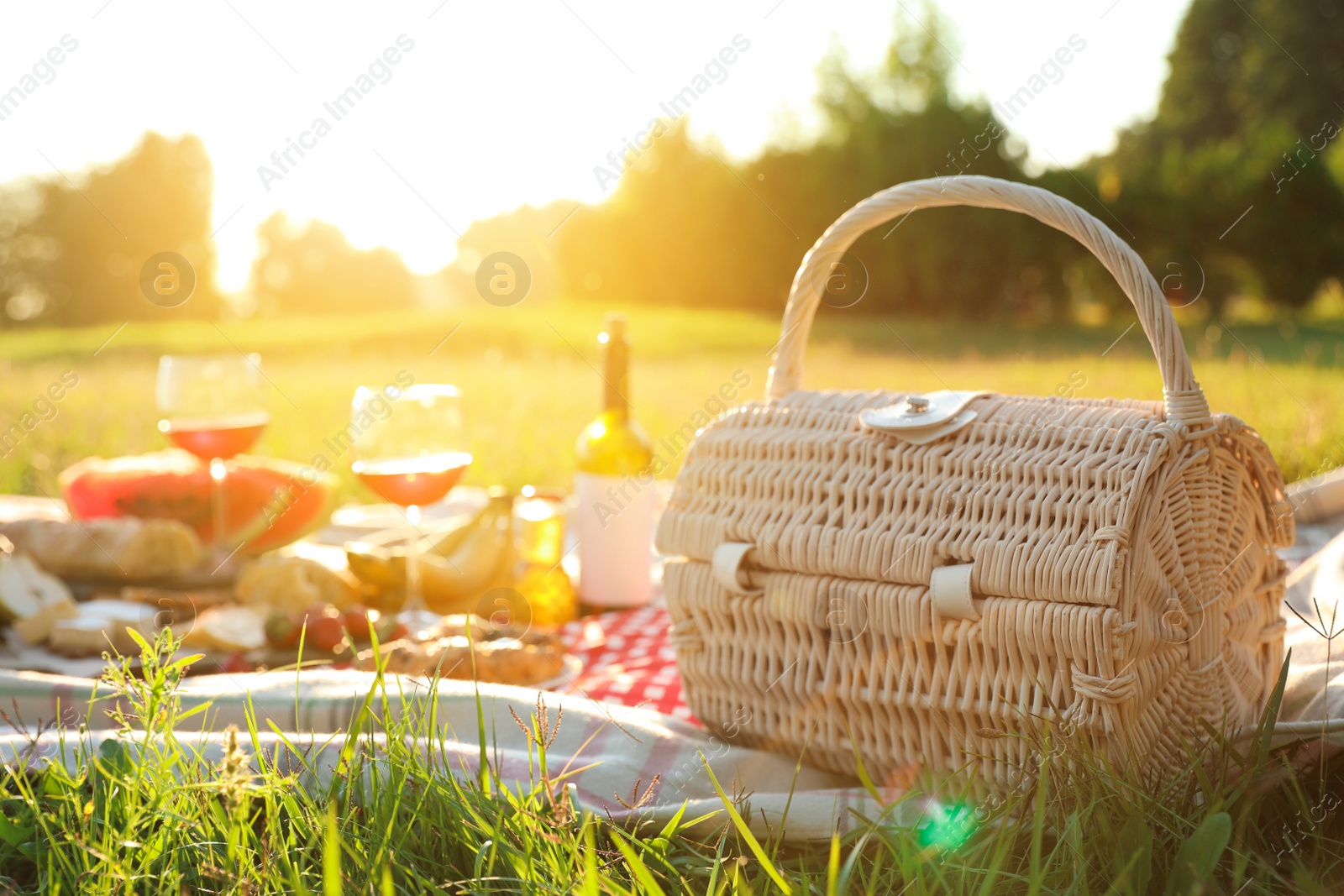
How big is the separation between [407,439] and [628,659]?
1.62 ft

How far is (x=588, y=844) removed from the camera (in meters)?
0.72

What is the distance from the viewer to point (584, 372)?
5.46m

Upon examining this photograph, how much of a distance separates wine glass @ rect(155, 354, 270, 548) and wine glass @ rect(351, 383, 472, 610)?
42cm

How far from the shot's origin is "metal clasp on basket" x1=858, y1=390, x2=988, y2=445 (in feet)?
3.38

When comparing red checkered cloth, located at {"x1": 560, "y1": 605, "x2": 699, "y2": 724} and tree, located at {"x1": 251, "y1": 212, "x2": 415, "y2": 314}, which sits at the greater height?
tree, located at {"x1": 251, "y1": 212, "x2": 415, "y2": 314}

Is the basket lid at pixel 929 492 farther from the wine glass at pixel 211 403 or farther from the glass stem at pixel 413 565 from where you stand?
the wine glass at pixel 211 403

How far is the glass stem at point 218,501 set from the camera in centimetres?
187

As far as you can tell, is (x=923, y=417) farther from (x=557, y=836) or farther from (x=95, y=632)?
(x=95, y=632)

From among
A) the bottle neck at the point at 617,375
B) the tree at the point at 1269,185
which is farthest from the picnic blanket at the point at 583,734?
the tree at the point at 1269,185

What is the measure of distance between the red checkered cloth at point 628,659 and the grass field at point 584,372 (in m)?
0.73

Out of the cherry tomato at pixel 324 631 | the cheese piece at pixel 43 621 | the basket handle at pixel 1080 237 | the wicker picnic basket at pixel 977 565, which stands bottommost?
the cheese piece at pixel 43 621

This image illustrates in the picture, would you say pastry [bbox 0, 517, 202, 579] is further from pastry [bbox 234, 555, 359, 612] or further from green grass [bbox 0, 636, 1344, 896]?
green grass [bbox 0, 636, 1344, 896]

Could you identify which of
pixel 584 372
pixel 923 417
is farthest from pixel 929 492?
pixel 584 372

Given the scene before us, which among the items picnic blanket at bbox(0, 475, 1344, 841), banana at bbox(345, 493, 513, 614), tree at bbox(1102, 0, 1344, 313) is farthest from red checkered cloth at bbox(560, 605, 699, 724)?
tree at bbox(1102, 0, 1344, 313)
